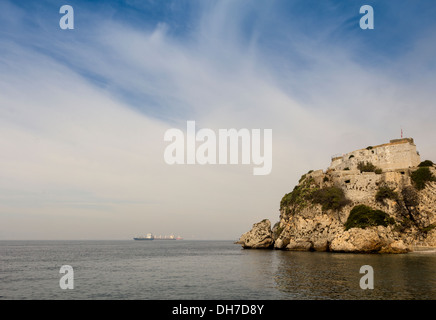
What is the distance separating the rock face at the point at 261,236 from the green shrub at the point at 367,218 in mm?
25057

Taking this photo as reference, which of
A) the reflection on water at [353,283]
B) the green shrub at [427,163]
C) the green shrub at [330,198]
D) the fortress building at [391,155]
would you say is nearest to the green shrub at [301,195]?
the green shrub at [330,198]

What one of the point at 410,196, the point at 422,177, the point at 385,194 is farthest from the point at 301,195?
the point at 422,177

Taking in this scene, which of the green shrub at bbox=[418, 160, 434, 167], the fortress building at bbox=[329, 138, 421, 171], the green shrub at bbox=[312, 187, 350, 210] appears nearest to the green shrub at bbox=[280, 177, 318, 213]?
the green shrub at bbox=[312, 187, 350, 210]

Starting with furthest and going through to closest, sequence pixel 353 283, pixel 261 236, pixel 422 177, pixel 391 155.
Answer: pixel 261 236
pixel 391 155
pixel 422 177
pixel 353 283

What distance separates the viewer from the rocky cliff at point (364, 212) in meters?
59.7

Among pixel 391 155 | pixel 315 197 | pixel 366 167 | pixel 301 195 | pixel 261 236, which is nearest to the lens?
pixel 315 197

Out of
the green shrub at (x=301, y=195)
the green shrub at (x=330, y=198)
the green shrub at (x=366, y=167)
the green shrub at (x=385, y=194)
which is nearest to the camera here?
the green shrub at (x=385, y=194)

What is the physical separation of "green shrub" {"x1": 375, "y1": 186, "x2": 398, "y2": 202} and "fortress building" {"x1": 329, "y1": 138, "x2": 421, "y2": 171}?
10.3 meters

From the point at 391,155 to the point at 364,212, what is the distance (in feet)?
68.9

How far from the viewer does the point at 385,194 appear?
66.2m

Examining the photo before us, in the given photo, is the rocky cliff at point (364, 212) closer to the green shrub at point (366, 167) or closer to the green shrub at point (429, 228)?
the green shrub at point (429, 228)

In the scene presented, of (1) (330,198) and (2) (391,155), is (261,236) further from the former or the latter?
(2) (391,155)

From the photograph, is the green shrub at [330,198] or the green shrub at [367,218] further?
the green shrub at [330,198]
